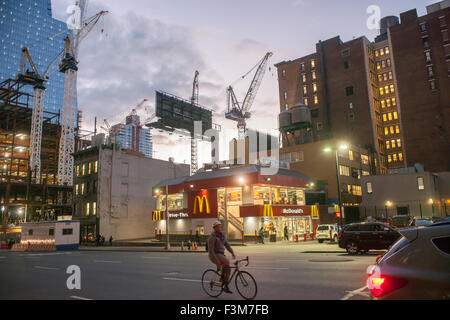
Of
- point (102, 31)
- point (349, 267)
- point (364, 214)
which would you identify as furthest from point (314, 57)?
point (349, 267)

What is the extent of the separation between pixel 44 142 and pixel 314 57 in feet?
297

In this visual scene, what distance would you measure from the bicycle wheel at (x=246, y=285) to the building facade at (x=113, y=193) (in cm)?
4361

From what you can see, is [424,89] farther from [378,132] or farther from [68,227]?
[68,227]

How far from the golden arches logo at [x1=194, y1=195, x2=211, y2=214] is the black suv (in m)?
24.3

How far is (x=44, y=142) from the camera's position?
363 ft

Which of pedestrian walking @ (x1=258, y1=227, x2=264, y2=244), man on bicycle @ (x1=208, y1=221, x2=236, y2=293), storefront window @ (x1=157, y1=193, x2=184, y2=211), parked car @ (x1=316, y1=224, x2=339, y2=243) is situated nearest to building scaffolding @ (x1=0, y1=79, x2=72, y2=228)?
storefront window @ (x1=157, y1=193, x2=184, y2=211)

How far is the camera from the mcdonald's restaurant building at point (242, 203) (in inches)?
1548

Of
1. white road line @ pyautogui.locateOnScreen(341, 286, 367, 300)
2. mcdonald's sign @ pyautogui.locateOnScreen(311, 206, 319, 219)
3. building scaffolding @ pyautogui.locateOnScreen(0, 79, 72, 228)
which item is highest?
building scaffolding @ pyautogui.locateOnScreen(0, 79, 72, 228)

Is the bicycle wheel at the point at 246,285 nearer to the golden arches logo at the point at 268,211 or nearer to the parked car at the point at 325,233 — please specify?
the parked car at the point at 325,233

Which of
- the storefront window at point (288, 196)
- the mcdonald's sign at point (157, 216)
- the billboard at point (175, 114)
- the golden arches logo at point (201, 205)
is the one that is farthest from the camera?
the billboard at point (175, 114)

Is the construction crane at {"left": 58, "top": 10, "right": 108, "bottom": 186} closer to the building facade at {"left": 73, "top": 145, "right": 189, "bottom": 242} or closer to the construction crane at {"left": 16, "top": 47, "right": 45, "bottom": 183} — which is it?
the construction crane at {"left": 16, "top": 47, "right": 45, "bottom": 183}

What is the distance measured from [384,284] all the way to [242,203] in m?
36.9

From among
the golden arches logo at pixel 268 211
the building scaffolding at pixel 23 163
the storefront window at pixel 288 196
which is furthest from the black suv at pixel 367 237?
the building scaffolding at pixel 23 163

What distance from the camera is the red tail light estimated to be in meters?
4.08
